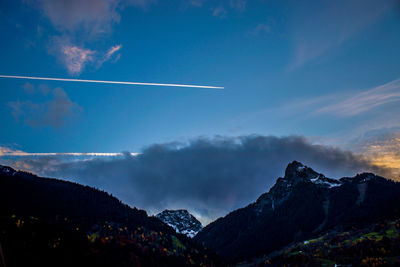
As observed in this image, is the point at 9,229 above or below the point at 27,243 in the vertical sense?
above

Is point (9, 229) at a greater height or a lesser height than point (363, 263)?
greater

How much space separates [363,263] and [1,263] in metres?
254

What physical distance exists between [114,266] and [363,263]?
20317 cm

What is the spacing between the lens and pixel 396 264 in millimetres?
182875

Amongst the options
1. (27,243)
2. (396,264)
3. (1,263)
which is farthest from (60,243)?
(396,264)

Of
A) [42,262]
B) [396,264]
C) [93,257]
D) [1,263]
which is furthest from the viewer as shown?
[93,257]

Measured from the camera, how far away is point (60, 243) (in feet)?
649

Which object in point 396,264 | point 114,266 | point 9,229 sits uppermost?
point 9,229

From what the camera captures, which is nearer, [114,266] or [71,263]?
[71,263]

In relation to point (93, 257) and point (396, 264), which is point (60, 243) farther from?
point (396, 264)

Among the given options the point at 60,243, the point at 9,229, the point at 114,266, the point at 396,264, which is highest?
the point at 9,229

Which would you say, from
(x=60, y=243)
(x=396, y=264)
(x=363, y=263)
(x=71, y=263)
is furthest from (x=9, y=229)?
(x=396, y=264)

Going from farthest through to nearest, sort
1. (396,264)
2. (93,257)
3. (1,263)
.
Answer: (93,257)
(396,264)
(1,263)

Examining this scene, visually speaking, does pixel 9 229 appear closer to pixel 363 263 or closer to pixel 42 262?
pixel 42 262
